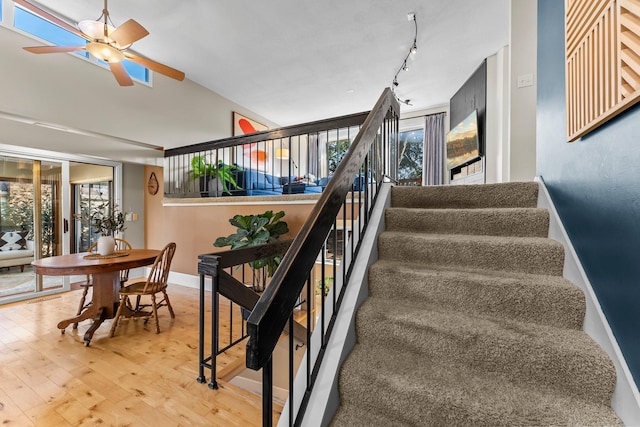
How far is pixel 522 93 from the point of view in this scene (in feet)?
11.2

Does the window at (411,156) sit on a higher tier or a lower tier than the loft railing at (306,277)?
higher

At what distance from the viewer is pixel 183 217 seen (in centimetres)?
478

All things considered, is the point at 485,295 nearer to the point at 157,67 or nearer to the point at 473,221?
the point at 473,221

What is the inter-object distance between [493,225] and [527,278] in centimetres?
43

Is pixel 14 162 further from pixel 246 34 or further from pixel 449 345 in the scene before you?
pixel 449 345

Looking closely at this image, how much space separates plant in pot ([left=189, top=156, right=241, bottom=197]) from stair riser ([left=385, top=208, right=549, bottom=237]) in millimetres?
3114

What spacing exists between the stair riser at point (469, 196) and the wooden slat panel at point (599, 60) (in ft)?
1.76

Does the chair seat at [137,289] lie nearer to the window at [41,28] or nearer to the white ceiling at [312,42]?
the white ceiling at [312,42]

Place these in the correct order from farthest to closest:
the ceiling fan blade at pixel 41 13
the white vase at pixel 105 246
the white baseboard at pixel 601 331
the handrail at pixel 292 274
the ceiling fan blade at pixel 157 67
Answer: the white vase at pixel 105 246
the ceiling fan blade at pixel 157 67
the ceiling fan blade at pixel 41 13
the white baseboard at pixel 601 331
the handrail at pixel 292 274

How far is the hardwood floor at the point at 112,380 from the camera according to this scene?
169 centimetres

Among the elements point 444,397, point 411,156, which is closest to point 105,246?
point 444,397

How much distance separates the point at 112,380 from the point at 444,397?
2.34 meters

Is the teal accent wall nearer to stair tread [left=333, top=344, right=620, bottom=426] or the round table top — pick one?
stair tread [left=333, top=344, right=620, bottom=426]

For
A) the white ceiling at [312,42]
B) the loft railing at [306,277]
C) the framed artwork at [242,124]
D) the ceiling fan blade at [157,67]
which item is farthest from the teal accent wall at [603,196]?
the framed artwork at [242,124]
